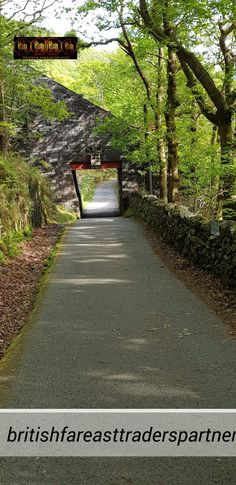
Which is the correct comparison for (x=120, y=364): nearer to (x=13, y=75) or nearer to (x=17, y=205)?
(x=17, y=205)

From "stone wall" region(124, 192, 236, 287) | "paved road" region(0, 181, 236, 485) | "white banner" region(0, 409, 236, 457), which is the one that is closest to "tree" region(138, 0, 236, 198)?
"stone wall" region(124, 192, 236, 287)

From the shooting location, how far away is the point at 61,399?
191 inches

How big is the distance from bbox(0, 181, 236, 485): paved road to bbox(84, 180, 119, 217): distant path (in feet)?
95.5

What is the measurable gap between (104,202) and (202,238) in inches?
1545

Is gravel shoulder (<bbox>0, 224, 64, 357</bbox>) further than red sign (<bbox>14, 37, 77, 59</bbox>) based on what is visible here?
No

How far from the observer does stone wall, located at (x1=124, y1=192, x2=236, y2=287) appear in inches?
367

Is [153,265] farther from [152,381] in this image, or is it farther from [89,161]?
[89,161]

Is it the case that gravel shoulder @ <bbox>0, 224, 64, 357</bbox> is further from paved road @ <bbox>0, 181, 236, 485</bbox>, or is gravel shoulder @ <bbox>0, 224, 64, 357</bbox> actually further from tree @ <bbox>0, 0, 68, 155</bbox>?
tree @ <bbox>0, 0, 68, 155</bbox>

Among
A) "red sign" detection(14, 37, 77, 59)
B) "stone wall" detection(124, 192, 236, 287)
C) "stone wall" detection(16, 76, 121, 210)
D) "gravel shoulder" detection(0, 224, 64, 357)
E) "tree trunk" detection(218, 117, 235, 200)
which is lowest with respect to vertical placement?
"gravel shoulder" detection(0, 224, 64, 357)

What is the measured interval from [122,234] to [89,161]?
15951 millimetres

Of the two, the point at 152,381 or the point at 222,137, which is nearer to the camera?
the point at 152,381

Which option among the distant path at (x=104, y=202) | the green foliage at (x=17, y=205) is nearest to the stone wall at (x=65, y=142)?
the distant path at (x=104, y=202)

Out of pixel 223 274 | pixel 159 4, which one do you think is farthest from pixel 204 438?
pixel 159 4

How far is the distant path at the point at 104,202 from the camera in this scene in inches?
1576
